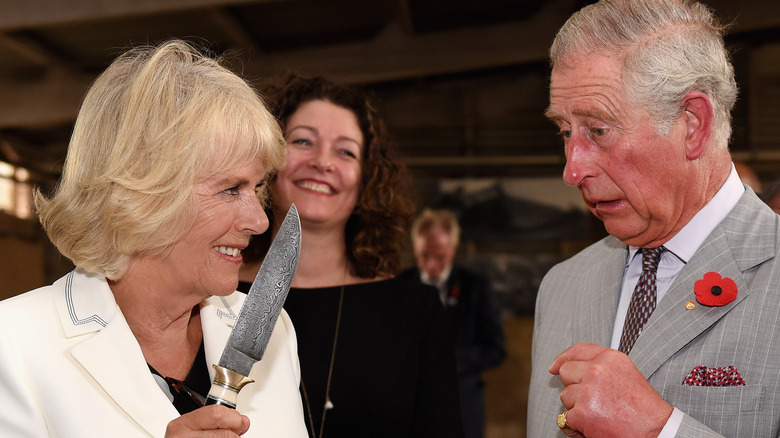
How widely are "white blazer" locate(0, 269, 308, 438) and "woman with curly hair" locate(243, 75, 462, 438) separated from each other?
0.66 metres

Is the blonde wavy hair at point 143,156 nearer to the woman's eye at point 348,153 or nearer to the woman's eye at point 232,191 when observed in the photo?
the woman's eye at point 232,191

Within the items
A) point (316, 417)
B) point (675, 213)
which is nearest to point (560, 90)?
point (675, 213)

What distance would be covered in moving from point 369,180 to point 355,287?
1.31 ft

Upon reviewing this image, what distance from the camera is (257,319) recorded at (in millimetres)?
1557

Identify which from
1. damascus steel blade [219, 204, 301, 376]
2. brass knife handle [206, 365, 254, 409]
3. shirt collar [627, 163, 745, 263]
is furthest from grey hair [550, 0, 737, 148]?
brass knife handle [206, 365, 254, 409]

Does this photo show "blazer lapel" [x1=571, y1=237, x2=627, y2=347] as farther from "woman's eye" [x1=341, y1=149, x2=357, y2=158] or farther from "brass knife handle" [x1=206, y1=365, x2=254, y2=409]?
"woman's eye" [x1=341, y1=149, x2=357, y2=158]

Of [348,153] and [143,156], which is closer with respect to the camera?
[143,156]

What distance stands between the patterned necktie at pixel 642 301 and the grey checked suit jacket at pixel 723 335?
0.21 ft

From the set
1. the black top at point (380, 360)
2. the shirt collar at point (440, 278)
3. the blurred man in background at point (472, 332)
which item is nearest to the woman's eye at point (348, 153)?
the black top at point (380, 360)

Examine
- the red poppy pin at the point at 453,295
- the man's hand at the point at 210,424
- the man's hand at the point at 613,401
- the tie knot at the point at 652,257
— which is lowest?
the man's hand at the point at 210,424

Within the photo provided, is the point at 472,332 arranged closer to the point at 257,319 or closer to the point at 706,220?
the point at 706,220

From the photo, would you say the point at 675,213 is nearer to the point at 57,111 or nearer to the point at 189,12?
the point at 189,12

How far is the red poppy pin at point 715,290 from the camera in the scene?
1.58m

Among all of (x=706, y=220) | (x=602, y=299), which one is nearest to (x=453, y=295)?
(x=602, y=299)
